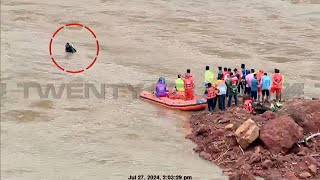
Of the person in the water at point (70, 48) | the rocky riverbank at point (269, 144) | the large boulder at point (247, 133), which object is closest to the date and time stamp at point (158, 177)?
the rocky riverbank at point (269, 144)

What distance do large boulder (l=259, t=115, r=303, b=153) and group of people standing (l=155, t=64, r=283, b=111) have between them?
2.99 metres

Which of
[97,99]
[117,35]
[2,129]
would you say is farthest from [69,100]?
[117,35]

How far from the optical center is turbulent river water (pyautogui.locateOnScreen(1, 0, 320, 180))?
14.7 meters

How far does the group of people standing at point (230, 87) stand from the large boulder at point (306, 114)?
2.01m

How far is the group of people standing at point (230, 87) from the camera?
16969mm

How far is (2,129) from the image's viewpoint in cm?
1638

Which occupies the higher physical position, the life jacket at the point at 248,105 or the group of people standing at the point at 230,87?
the group of people standing at the point at 230,87

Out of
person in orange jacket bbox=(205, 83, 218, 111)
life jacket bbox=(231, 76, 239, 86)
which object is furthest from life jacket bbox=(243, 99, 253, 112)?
person in orange jacket bbox=(205, 83, 218, 111)

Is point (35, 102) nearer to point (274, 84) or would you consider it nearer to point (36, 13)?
point (274, 84)

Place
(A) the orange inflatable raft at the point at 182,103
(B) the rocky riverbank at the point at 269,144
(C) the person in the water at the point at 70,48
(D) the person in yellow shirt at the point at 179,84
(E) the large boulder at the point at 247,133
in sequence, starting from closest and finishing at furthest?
A: 1. (B) the rocky riverbank at the point at 269,144
2. (E) the large boulder at the point at 247,133
3. (A) the orange inflatable raft at the point at 182,103
4. (D) the person in yellow shirt at the point at 179,84
5. (C) the person in the water at the point at 70,48

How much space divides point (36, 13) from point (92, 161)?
19.7 meters

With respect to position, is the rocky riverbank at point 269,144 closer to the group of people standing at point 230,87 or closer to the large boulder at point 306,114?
the large boulder at point 306,114

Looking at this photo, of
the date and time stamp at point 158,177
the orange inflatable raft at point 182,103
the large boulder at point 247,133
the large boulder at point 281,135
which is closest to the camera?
the date and time stamp at point 158,177

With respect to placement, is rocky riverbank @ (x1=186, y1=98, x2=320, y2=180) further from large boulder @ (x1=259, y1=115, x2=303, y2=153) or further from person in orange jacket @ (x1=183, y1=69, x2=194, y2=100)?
person in orange jacket @ (x1=183, y1=69, x2=194, y2=100)
